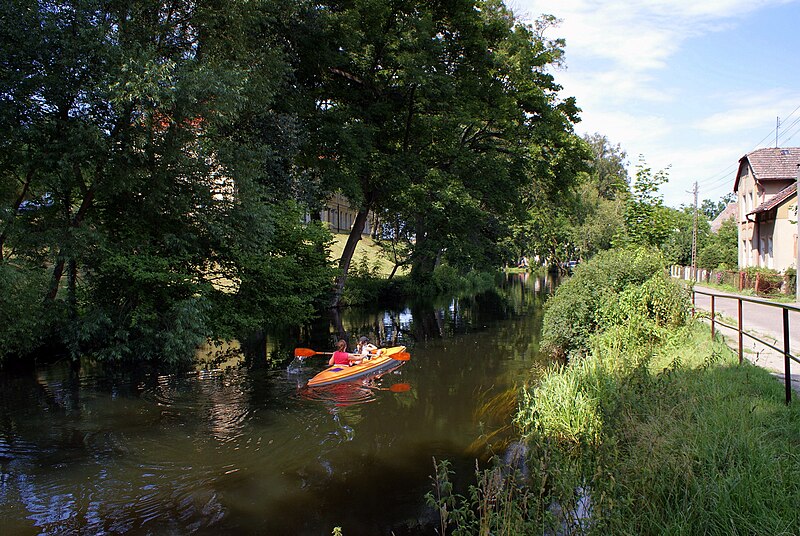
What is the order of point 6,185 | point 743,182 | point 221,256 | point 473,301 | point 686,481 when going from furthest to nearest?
point 743,182 → point 473,301 → point 221,256 → point 6,185 → point 686,481

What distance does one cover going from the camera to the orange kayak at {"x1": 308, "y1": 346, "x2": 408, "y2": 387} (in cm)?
1223

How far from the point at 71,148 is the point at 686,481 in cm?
1216

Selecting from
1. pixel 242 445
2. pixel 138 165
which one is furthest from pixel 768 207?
pixel 242 445

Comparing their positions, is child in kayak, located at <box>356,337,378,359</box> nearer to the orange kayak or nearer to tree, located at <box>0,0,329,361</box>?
the orange kayak

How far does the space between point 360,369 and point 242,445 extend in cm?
468

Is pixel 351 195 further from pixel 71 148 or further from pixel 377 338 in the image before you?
pixel 71 148

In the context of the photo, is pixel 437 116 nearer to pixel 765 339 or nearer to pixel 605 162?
pixel 765 339

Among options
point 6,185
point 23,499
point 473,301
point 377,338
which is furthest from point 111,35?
point 473,301

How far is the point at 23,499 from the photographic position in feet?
21.9

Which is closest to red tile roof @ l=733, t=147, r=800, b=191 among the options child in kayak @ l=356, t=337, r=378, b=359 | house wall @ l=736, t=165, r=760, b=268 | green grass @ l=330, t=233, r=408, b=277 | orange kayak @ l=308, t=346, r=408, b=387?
house wall @ l=736, t=165, r=760, b=268

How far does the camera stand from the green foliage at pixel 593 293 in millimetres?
12211

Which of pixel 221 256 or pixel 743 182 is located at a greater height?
pixel 743 182

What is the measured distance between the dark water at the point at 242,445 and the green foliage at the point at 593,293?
51.4 inches

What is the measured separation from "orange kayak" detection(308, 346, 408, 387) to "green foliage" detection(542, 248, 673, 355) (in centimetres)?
393
